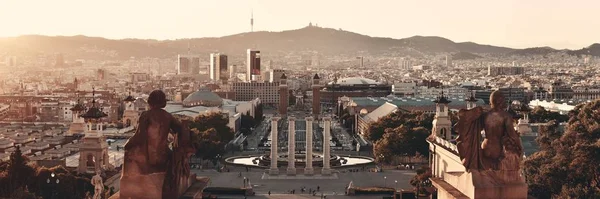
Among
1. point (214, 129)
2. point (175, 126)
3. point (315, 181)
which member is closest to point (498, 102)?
point (175, 126)

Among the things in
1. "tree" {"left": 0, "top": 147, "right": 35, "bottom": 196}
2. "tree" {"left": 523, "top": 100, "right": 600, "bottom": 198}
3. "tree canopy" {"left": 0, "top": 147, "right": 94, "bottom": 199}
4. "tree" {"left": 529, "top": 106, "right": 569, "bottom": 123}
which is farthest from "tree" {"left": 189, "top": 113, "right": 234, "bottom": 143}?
"tree" {"left": 523, "top": 100, "right": 600, "bottom": 198}

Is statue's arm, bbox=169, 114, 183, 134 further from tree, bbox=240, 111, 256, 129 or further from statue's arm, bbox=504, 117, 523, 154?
tree, bbox=240, 111, 256, 129

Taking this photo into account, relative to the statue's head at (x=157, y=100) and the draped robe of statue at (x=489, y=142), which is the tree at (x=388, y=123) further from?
the statue's head at (x=157, y=100)

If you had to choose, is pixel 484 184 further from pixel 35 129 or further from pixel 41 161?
pixel 35 129

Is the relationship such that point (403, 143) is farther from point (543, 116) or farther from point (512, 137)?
point (512, 137)

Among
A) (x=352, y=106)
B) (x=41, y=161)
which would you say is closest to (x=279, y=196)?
(x=41, y=161)
